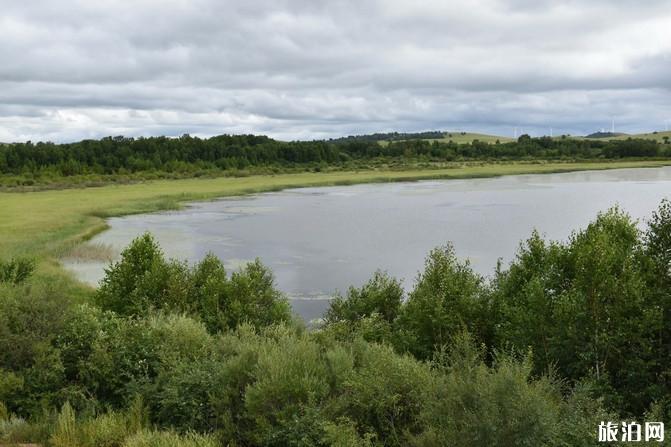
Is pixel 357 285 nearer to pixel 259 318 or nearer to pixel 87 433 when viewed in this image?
pixel 259 318

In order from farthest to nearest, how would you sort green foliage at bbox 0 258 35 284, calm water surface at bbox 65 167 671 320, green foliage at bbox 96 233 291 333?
calm water surface at bbox 65 167 671 320, green foliage at bbox 0 258 35 284, green foliage at bbox 96 233 291 333

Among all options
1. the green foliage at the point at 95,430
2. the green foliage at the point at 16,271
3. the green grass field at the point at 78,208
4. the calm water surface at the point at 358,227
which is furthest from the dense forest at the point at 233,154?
the green foliage at the point at 95,430

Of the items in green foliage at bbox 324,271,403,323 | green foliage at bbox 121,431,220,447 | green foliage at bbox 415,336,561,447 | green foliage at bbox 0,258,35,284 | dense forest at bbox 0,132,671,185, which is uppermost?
dense forest at bbox 0,132,671,185

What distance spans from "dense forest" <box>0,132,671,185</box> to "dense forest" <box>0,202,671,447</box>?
80041 millimetres

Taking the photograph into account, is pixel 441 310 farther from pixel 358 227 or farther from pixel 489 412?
pixel 358 227

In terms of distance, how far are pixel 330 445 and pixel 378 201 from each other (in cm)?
5098

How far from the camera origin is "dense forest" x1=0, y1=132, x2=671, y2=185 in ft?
336

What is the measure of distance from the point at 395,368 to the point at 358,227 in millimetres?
31781

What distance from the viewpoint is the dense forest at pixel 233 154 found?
10231cm

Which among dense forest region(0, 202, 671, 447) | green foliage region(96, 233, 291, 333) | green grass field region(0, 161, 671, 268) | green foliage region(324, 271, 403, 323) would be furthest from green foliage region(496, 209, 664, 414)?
green grass field region(0, 161, 671, 268)

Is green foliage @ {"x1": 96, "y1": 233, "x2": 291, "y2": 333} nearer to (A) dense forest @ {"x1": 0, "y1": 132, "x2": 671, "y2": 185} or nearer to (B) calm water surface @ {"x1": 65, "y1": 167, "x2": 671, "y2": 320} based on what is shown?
(B) calm water surface @ {"x1": 65, "y1": 167, "x2": 671, "y2": 320}

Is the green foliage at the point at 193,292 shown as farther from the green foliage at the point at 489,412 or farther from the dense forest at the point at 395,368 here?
the green foliage at the point at 489,412

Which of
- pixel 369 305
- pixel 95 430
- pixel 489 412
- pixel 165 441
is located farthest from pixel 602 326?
pixel 95 430

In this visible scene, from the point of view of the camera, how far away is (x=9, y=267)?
1928 cm
